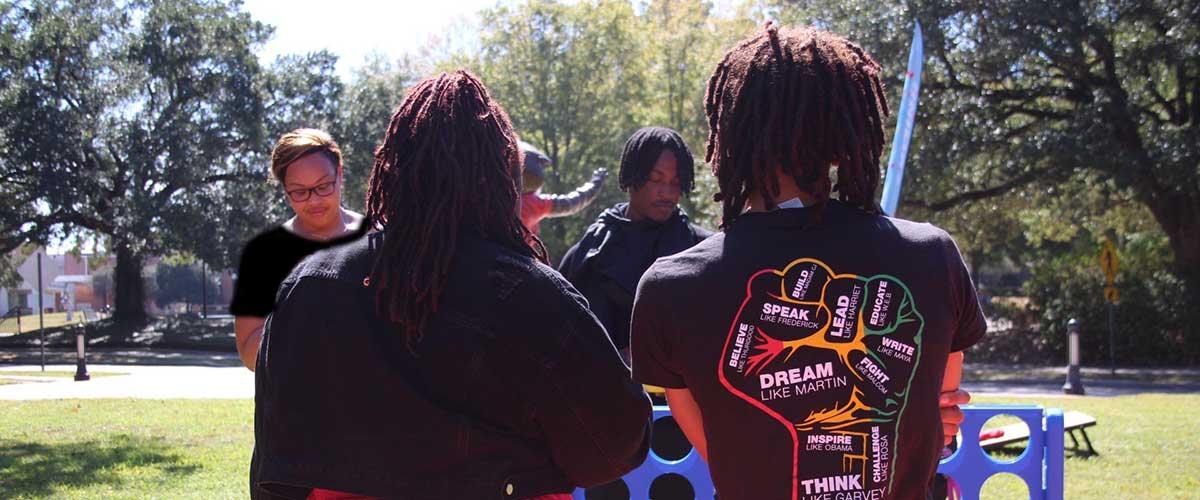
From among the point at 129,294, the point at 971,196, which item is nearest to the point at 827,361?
the point at 971,196

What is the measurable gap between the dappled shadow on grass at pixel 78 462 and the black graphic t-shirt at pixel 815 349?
6573mm

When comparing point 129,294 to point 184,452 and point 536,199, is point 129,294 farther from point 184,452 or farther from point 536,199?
point 536,199

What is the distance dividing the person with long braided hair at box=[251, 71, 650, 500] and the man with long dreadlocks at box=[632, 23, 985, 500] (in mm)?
189

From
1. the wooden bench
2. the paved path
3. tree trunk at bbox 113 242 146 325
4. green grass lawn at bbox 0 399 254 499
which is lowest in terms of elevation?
the paved path

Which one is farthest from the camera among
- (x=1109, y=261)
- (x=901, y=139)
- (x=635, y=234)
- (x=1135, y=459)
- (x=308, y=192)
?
(x=1109, y=261)

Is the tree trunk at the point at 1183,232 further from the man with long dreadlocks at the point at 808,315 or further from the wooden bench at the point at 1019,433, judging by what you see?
the man with long dreadlocks at the point at 808,315

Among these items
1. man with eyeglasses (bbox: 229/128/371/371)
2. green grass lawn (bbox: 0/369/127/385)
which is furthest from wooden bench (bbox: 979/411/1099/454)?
green grass lawn (bbox: 0/369/127/385)

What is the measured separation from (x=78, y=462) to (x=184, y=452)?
835 millimetres

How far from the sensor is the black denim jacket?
2076 mm

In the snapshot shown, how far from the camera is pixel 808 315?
2.13m

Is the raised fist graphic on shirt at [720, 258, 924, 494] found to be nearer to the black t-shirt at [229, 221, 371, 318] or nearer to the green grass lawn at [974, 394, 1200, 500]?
the black t-shirt at [229, 221, 371, 318]

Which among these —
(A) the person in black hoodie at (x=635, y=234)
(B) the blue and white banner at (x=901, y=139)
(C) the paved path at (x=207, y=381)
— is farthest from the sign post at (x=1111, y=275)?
(A) the person in black hoodie at (x=635, y=234)

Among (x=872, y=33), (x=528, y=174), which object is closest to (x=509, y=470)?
(x=528, y=174)

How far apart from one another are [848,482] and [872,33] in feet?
70.2
